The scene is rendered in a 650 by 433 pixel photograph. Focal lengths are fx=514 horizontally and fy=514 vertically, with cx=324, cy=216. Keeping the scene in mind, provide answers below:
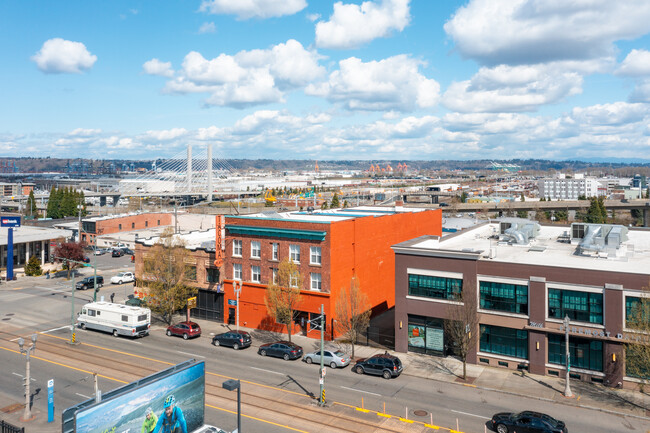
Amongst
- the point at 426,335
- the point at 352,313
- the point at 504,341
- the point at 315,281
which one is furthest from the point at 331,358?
the point at 504,341

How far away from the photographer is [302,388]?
3362 cm

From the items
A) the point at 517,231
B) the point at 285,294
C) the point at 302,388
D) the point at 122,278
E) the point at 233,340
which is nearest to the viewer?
the point at 302,388

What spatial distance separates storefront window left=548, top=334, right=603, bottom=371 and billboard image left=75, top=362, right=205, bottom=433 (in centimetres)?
2480

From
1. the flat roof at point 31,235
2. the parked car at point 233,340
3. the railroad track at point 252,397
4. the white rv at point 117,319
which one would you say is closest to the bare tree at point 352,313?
the parked car at point 233,340

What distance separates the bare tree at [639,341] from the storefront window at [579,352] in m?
1.79

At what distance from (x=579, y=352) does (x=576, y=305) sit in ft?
10.3

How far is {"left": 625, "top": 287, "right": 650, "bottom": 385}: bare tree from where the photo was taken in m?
28.8

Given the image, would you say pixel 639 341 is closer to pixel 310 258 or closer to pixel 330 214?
pixel 310 258

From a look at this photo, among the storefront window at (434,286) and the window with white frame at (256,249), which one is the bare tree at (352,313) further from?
the window with white frame at (256,249)

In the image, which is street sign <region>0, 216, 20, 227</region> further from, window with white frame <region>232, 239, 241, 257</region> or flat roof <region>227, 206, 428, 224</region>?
Result: window with white frame <region>232, 239, 241, 257</region>

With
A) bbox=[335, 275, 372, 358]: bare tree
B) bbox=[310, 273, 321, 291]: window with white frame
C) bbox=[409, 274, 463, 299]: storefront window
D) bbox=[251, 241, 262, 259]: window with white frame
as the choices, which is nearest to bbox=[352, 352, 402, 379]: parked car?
bbox=[335, 275, 372, 358]: bare tree

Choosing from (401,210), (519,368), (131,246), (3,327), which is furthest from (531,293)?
(131,246)

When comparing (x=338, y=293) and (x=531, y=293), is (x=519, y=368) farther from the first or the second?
(x=338, y=293)

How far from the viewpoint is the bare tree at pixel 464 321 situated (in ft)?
114
